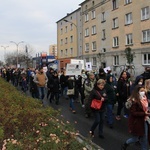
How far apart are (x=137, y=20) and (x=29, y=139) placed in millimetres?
34683

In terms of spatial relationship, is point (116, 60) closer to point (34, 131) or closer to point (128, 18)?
point (128, 18)

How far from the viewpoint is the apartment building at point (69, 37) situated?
5669 cm

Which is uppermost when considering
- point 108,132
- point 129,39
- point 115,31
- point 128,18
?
point 128,18

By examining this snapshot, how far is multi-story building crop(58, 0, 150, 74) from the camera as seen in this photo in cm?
3600

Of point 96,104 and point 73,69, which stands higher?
point 73,69

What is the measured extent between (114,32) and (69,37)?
21.7m

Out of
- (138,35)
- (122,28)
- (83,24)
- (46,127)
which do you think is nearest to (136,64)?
(138,35)

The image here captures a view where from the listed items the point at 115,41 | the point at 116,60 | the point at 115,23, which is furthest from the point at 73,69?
the point at 115,23

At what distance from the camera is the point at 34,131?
4.88m

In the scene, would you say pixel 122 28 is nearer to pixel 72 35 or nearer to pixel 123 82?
pixel 72 35

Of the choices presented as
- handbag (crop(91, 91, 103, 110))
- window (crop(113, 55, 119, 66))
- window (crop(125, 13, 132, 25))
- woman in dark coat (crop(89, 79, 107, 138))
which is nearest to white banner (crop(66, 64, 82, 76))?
woman in dark coat (crop(89, 79, 107, 138))

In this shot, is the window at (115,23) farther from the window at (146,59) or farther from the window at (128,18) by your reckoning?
the window at (146,59)

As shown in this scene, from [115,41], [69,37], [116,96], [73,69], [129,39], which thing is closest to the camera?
[116,96]

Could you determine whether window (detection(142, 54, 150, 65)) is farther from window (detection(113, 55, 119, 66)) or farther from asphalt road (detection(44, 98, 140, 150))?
asphalt road (detection(44, 98, 140, 150))
